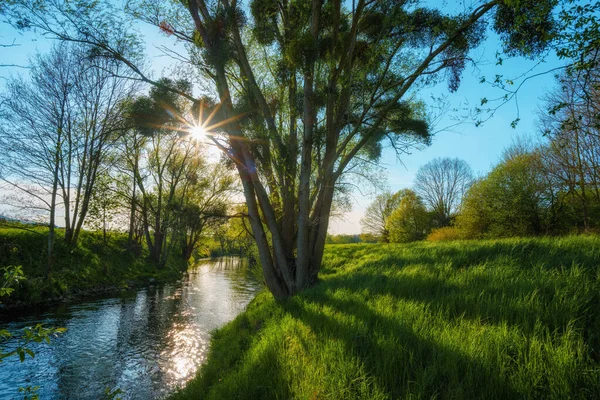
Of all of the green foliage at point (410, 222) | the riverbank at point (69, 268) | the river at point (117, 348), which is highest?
the green foliage at point (410, 222)

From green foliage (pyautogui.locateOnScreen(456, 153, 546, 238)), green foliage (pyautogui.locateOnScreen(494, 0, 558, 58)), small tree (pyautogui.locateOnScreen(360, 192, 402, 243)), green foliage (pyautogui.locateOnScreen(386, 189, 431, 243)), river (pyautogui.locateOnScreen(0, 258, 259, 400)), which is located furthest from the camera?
small tree (pyautogui.locateOnScreen(360, 192, 402, 243))

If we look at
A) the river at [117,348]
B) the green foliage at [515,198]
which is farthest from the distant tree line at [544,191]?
the river at [117,348]

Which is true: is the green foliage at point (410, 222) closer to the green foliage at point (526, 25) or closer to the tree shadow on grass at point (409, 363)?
the green foliage at point (526, 25)

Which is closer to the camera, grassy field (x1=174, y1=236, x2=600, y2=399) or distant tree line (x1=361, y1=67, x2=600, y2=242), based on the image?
grassy field (x1=174, y1=236, x2=600, y2=399)

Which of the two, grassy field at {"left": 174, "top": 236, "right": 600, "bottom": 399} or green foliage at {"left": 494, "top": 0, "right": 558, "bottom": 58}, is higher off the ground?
green foliage at {"left": 494, "top": 0, "right": 558, "bottom": 58}

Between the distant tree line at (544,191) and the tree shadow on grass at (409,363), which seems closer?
the tree shadow on grass at (409,363)

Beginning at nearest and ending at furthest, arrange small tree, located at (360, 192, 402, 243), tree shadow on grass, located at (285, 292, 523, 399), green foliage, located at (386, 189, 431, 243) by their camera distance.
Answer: tree shadow on grass, located at (285, 292, 523, 399), green foliage, located at (386, 189, 431, 243), small tree, located at (360, 192, 402, 243)

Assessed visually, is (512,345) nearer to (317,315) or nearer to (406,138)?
(317,315)

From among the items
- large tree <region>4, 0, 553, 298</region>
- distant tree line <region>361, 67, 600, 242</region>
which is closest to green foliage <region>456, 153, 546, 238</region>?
distant tree line <region>361, 67, 600, 242</region>

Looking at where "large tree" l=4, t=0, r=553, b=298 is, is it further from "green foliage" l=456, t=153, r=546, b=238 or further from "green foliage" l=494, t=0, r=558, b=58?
"green foliage" l=456, t=153, r=546, b=238

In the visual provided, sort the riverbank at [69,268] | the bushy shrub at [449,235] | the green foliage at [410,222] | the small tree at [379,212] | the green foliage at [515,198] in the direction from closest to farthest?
the riverbank at [69,268]
the green foliage at [515,198]
the bushy shrub at [449,235]
the green foliage at [410,222]
the small tree at [379,212]

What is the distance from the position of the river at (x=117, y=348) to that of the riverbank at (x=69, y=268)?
118cm

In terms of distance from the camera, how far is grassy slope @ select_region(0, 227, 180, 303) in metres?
12.3

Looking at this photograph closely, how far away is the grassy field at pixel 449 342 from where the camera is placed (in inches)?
80.8
